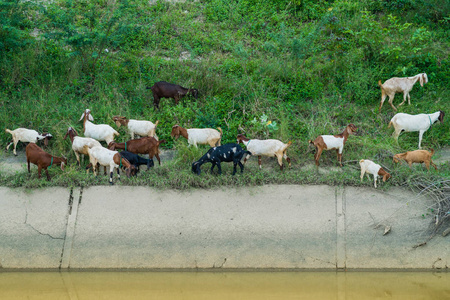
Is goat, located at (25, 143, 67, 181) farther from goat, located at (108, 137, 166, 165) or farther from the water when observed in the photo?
the water

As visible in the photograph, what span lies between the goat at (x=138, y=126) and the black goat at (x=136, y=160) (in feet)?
2.15

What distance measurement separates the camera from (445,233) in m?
9.98

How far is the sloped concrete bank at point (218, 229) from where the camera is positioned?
33.1 ft

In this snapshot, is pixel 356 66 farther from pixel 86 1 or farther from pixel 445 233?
pixel 86 1

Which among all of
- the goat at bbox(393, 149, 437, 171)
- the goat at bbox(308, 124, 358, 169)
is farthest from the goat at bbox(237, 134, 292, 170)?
the goat at bbox(393, 149, 437, 171)

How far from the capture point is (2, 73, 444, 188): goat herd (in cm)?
1044

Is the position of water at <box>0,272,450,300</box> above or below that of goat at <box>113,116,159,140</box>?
below

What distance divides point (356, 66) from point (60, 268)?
6.70m

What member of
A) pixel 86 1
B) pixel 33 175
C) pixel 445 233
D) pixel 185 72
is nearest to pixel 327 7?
pixel 185 72

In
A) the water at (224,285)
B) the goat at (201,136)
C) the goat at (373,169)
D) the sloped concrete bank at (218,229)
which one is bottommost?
the water at (224,285)

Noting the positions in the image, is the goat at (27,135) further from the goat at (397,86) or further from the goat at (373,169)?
the goat at (397,86)

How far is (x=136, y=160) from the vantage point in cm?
1060

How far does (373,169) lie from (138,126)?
3964 millimetres

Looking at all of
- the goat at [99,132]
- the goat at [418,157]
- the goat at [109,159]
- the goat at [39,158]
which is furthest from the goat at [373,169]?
the goat at [39,158]
